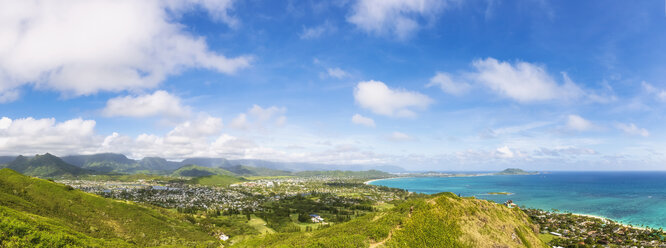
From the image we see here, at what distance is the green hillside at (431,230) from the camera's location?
4672 cm

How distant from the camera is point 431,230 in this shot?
158ft

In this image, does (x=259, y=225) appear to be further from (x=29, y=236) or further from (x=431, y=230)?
(x=431, y=230)

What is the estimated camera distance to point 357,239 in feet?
154

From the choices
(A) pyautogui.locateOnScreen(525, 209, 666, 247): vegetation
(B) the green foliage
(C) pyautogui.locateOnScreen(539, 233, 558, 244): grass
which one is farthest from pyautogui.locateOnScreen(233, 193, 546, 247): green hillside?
(A) pyautogui.locateOnScreen(525, 209, 666, 247): vegetation

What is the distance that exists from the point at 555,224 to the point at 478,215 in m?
80.6

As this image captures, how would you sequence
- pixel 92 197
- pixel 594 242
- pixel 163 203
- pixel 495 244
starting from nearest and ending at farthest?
pixel 495 244
pixel 594 242
pixel 92 197
pixel 163 203

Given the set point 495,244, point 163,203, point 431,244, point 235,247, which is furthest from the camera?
point 163,203

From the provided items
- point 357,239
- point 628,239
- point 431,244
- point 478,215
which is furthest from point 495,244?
point 628,239

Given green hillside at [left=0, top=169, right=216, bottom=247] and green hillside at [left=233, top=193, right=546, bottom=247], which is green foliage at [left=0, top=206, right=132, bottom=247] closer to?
green hillside at [left=0, top=169, right=216, bottom=247]

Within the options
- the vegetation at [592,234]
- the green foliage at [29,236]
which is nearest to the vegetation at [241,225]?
the green foliage at [29,236]

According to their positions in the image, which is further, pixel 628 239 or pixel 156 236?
pixel 156 236

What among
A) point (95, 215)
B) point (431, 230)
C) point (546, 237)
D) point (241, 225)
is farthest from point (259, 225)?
point (546, 237)

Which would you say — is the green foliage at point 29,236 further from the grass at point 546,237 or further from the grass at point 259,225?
the grass at point 546,237

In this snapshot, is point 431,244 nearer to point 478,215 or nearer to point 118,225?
point 478,215
